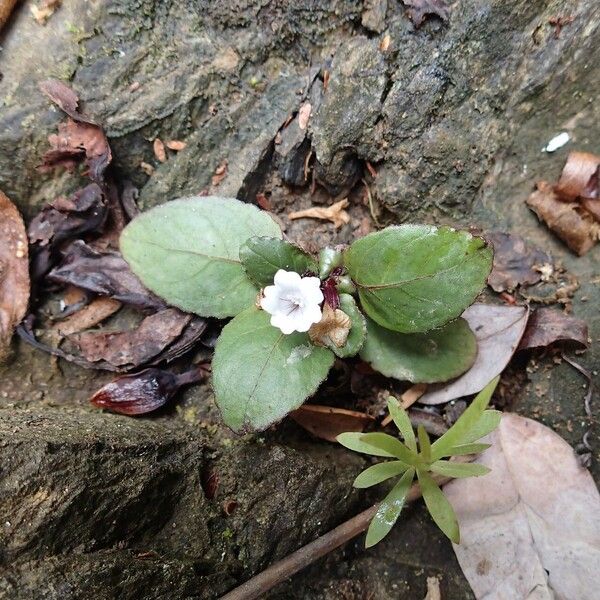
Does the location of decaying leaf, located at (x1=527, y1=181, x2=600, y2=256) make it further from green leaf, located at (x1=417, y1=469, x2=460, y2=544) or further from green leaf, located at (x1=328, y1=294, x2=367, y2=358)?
green leaf, located at (x1=417, y1=469, x2=460, y2=544)

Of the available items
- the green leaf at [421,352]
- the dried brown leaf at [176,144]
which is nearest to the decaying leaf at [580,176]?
the green leaf at [421,352]

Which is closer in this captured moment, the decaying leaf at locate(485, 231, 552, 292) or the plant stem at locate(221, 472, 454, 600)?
the plant stem at locate(221, 472, 454, 600)

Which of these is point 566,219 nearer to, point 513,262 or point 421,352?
point 513,262

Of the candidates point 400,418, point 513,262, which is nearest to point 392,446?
point 400,418

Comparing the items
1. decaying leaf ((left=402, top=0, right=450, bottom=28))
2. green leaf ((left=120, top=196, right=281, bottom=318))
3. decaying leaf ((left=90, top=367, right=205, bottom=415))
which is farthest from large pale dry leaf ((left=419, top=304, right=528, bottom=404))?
decaying leaf ((left=402, top=0, right=450, bottom=28))

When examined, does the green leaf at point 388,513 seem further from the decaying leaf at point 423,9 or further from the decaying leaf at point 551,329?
the decaying leaf at point 423,9

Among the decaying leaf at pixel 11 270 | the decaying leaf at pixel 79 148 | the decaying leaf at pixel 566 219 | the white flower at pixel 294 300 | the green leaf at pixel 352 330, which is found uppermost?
the decaying leaf at pixel 79 148
